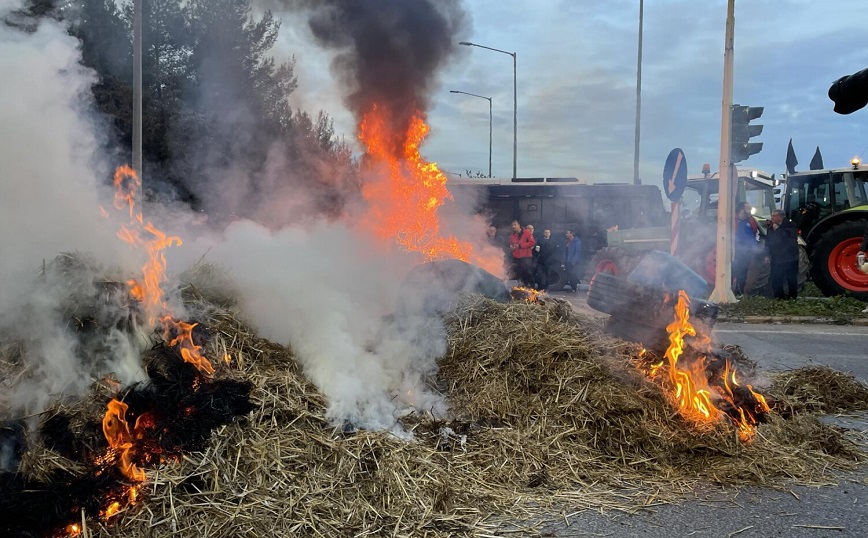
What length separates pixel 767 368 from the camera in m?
6.80

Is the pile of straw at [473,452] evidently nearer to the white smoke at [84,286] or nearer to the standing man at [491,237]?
the white smoke at [84,286]

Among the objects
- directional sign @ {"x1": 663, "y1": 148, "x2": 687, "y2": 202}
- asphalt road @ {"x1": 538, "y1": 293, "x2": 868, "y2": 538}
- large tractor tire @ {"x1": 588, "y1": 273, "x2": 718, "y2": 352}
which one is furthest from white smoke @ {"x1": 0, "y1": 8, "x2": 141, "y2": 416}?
directional sign @ {"x1": 663, "y1": 148, "x2": 687, "y2": 202}

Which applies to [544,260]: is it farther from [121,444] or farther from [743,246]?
[121,444]

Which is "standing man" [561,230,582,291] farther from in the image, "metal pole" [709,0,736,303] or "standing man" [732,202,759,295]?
"metal pole" [709,0,736,303]

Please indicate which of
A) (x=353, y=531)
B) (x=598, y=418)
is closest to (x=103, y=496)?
(x=353, y=531)

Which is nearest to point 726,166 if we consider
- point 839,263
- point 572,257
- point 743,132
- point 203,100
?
point 743,132

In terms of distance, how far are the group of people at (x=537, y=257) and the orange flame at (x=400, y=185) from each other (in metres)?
3.25

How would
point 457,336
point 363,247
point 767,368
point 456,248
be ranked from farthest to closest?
point 456,248
point 363,247
point 767,368
point 457,336

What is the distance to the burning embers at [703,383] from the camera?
14.8ft

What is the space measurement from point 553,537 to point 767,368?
4694 mm

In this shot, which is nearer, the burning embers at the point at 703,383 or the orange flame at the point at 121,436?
the orange flame at the point at 121,436

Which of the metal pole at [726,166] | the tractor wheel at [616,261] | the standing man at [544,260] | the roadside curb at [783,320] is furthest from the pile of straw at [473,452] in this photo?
the standing man at [544,260]

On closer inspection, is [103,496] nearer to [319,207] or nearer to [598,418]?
[598,418]

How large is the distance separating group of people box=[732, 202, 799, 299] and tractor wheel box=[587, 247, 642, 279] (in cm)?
216
